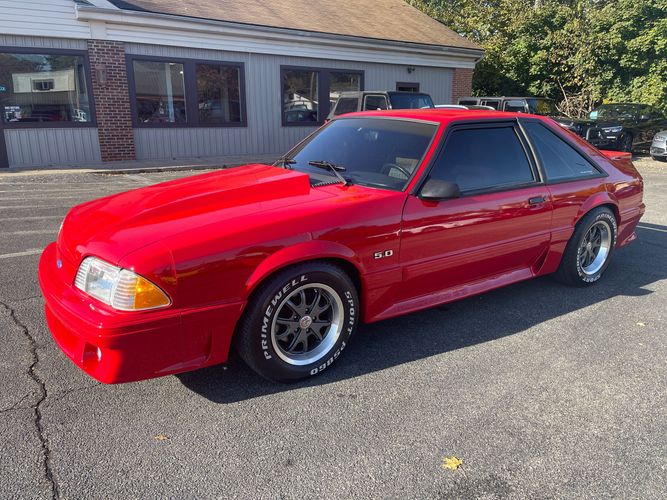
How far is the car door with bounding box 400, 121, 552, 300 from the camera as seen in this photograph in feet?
11.0

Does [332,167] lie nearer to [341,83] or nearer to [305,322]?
[305,322]

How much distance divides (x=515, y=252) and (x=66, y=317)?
3.02 m

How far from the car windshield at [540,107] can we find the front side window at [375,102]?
198 inches

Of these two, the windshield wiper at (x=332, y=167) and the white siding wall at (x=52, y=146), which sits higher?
the windshield wiper at (x=332, y=167)

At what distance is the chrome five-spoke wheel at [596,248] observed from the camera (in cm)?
458

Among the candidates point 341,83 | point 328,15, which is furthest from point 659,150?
point 328,15

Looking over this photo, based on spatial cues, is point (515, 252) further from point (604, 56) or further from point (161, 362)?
point (604, 56)

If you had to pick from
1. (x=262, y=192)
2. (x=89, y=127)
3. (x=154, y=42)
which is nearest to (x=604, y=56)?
(x=154, y=42)

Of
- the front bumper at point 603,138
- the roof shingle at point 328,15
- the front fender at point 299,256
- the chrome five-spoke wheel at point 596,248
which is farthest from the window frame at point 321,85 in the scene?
the front fender at point 299,256

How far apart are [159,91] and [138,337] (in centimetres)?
1225

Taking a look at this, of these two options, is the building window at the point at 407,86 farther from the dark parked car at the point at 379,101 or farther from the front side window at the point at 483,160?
the front side window at the point at 483,160

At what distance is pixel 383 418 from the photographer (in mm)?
2686

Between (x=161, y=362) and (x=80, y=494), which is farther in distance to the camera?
(x=161, y=362)

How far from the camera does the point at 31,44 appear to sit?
11320 millimetres
